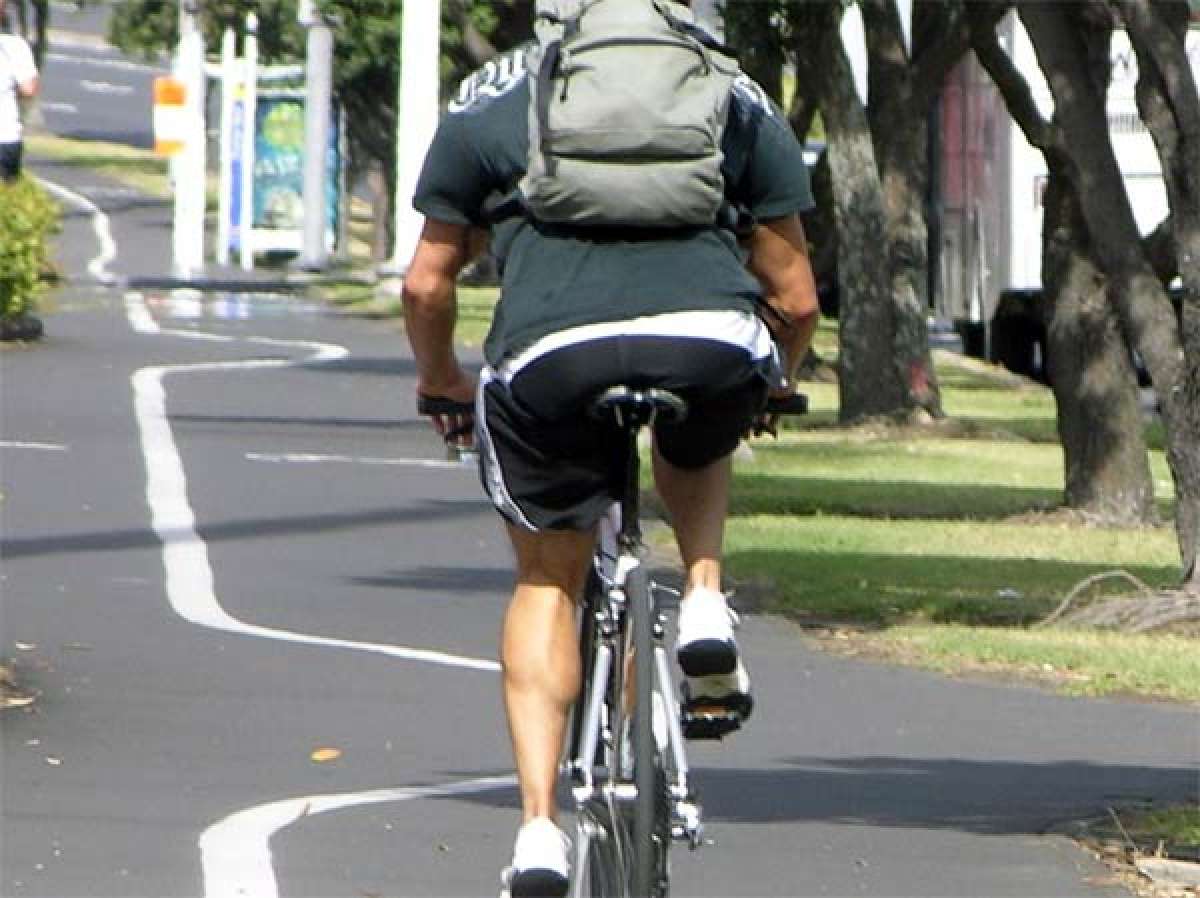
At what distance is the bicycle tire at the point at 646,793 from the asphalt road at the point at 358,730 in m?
1.61

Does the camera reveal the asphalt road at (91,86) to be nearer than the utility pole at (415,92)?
Result: No

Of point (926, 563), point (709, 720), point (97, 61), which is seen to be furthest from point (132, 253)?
point (97, 61)

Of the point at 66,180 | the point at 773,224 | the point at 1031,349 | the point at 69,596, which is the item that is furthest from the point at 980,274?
the point at 66,180

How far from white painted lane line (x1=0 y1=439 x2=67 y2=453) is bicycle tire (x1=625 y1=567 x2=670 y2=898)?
12.9 metres

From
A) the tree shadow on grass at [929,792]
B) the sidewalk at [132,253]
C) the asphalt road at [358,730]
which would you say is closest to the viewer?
the asphalt road at [358,730]

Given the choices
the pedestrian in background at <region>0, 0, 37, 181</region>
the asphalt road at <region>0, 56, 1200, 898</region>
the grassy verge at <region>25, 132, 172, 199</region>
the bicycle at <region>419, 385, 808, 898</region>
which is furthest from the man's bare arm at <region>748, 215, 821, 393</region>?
the grassy verge at <region>25, 132, 172, 199</region>

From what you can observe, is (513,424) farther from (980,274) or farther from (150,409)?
(980,274)

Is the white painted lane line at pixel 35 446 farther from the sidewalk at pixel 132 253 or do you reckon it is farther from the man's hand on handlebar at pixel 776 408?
the man's hand on handlebar at pixel 776 408

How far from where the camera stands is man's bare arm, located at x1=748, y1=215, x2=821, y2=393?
6.29 m

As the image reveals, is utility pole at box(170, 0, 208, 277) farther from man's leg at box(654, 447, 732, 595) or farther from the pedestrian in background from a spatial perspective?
man's leg at box(654, 447, 732, 595)

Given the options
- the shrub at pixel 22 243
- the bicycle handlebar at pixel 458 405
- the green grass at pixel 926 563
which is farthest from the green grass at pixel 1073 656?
the shrub at pixel 22 243

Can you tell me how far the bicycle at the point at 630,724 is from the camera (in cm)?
588

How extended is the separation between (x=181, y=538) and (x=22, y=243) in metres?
10.00

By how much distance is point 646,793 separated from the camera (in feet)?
19.3
